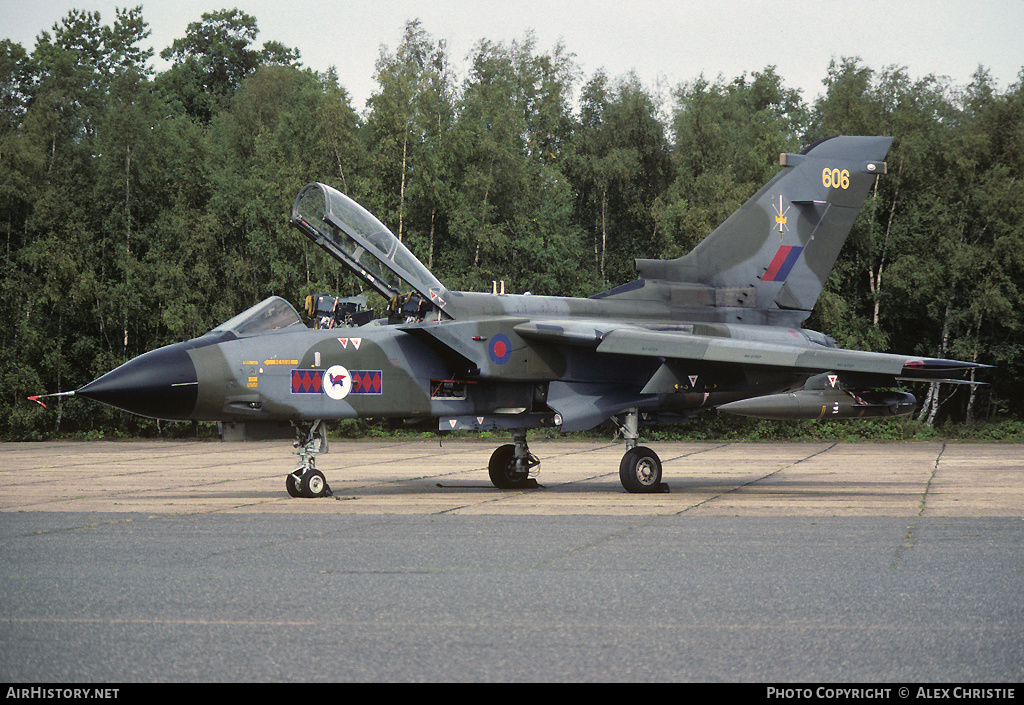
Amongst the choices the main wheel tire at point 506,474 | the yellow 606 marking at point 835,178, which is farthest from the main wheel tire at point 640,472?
the yellow 606 marking at point 835,178

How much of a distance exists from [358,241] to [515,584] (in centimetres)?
756

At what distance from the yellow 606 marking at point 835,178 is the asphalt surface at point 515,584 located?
4878 mm

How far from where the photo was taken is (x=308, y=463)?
13039 millimetres

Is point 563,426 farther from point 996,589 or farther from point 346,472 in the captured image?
point 996,589

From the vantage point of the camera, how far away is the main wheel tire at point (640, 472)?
45.0 ft

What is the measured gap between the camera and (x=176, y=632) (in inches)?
209

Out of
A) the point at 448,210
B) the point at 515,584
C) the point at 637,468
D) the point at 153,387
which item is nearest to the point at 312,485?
the point at 153,387

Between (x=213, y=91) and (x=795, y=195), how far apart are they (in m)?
51.2

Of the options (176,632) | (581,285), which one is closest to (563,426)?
(176,632)

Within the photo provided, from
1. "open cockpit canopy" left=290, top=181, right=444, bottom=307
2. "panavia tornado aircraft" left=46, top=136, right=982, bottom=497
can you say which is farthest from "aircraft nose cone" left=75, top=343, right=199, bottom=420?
"open cockpit canopy" left=290, top=181, right=444, bottom=307

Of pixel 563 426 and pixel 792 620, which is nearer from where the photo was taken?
pixel 792 620

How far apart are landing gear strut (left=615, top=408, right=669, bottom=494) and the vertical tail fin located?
2.78m

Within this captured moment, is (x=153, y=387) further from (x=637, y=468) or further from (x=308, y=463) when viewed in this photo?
(x=637, y=468)

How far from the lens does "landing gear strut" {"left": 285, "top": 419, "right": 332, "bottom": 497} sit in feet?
42.3
